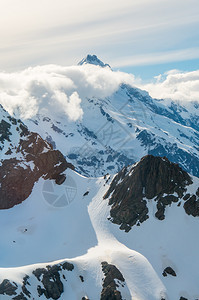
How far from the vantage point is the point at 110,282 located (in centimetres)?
10088

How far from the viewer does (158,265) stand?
109062 millimetres

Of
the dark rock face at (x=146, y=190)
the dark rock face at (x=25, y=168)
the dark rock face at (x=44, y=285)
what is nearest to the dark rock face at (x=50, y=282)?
the dark rock face at (x=44, y=285)

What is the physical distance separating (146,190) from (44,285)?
55.0 metres

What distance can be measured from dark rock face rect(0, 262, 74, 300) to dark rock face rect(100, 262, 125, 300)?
10781 millimetres

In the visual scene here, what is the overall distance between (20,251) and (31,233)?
1376 centimetres

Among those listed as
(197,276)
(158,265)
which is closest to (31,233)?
(158,265)

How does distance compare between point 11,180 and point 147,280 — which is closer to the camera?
point 147,280

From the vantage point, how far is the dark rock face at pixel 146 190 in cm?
12838

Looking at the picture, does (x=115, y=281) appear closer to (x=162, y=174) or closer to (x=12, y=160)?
(x=162, y=174)

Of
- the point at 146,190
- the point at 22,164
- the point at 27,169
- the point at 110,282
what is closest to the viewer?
the point at 110,282

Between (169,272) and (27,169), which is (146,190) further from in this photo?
(27,169)

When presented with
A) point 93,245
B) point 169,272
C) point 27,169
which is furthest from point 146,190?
point 27,169

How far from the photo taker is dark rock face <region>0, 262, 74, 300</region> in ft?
290

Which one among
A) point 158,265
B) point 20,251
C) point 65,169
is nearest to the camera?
point 158,265
